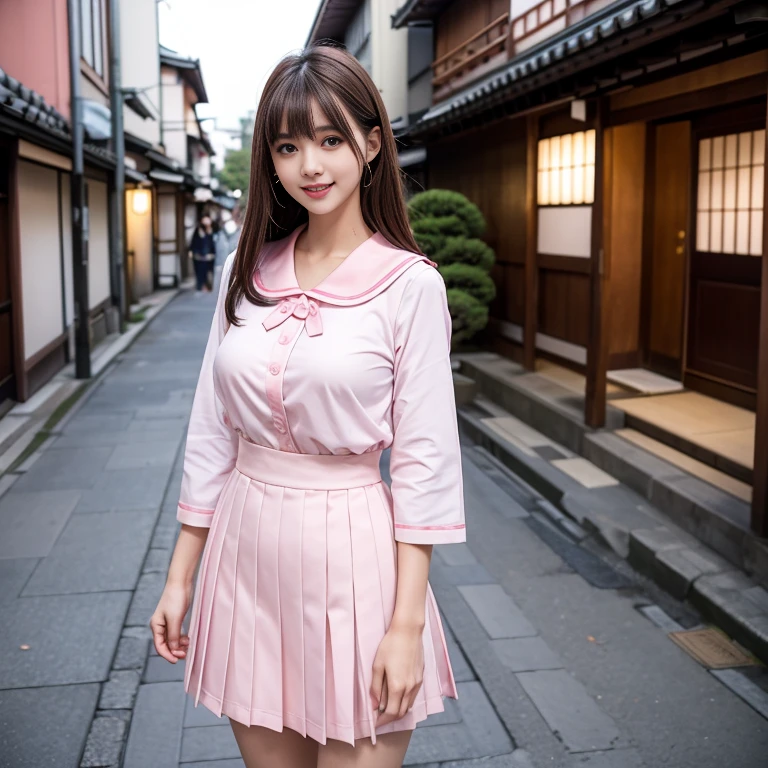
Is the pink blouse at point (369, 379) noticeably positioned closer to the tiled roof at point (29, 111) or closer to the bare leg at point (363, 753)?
the bare leg at point (363, 753)

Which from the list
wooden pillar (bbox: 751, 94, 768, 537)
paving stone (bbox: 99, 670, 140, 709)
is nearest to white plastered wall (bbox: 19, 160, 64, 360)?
paving stone (bbox: 99, 670, 140, 709)

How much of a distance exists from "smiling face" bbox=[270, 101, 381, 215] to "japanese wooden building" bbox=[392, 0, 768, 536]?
14.3ft

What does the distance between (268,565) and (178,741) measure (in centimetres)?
224

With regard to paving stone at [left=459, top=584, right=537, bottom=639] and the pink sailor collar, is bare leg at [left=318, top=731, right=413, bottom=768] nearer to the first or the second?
the pink sailor collar

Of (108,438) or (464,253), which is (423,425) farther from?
(464,253)

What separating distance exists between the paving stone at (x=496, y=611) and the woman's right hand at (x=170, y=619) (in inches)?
131

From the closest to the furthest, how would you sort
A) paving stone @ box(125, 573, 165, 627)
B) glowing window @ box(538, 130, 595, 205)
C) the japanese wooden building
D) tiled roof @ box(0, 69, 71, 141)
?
paving stone @ box(125, 573, 165, 627) → the japanese wooden building → tiled roof @ box(0, 69, 71, 141) → glowing window @ box(538, 130, 595, 205)

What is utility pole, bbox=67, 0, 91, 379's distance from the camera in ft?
41.3

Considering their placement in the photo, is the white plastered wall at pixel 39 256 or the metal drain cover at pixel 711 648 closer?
the metal drain cover at pixel 711 648

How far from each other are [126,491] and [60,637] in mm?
2897

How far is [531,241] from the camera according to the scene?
12062 mm

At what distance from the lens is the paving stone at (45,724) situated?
3.86 m

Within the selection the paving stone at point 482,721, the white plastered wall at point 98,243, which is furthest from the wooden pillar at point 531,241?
the white plastered wall at point 98,243

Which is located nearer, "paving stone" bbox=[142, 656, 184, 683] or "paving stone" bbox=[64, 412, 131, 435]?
"paving stone" bbox=[142, 656, 184, 683]
